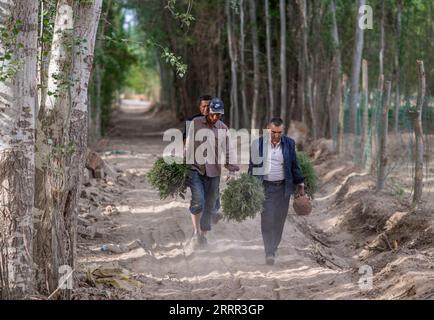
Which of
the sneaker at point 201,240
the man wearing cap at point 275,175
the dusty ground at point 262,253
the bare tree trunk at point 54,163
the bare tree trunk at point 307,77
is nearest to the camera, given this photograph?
the bare tree trunk at point 54,163

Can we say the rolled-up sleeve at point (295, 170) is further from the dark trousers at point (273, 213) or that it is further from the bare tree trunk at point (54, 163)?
the bare tree trunk at point (54, 163)

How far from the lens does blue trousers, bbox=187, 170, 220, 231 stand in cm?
916

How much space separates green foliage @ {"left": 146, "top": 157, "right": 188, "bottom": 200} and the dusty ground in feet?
2.84

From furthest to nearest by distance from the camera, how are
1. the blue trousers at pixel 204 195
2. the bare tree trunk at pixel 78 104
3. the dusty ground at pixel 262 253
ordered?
the blue trousers at pixel 204 195, the dusty ground at pixel 262 253, the bare tree trunk at pixel 78 104

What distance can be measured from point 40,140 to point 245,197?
272 cm

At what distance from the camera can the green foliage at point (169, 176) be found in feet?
30.1

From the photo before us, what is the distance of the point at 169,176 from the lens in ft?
30.1

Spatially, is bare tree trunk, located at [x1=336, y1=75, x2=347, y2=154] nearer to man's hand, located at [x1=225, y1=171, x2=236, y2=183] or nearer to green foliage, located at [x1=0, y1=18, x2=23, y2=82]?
man's hand, located at [x1=225, y1=171, x2=236, y2=183]

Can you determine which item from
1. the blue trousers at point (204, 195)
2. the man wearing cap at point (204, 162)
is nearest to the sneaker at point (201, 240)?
the blue trousers at point (204, 195)

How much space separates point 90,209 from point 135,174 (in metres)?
5.27

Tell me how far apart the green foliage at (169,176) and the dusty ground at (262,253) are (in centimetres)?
87

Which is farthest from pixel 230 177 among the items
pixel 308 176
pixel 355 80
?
pixel 355 80

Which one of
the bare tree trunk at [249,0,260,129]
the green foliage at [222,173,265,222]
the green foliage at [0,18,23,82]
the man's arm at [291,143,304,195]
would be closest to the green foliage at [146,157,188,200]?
the green foliage at [222,173,265,222]
